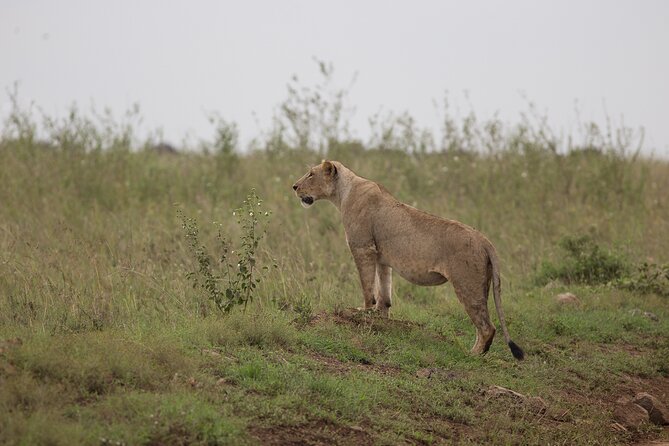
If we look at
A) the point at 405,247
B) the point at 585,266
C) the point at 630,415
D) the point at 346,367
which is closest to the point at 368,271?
the point at 405,247

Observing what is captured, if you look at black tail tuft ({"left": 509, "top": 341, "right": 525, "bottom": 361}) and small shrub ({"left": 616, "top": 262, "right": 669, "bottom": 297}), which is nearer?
black tail tuft ({"left": 509, "top": 341, "right": 525, "bottom": 361})

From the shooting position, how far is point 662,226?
14.1 meters

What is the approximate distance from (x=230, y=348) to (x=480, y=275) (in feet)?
7.35

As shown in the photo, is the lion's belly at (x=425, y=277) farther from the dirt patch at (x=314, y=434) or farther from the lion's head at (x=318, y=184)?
the dirt patch at (x=314, y=434)

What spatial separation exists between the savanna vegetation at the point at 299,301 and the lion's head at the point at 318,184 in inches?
24.7

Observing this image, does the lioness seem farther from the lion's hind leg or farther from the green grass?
the green grass

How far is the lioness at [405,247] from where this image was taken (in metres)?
7.74

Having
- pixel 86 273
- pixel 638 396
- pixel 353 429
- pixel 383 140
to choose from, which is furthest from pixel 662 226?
pixel 353 429

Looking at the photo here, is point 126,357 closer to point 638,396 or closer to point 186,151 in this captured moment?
point 638,396

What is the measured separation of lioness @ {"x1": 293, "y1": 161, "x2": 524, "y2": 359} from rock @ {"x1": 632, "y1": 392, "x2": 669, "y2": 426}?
38.4 inches

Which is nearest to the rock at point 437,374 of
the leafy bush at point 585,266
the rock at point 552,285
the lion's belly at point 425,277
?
the lion's belly at point 425,277

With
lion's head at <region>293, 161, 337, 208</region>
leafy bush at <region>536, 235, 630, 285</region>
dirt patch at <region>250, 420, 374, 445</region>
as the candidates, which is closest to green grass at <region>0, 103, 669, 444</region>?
dirt patch at <region>250, 420, 374, 445</region>

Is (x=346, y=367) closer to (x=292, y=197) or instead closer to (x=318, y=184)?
(x=318, y=184)

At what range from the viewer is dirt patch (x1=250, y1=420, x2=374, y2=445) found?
17.5 feet
